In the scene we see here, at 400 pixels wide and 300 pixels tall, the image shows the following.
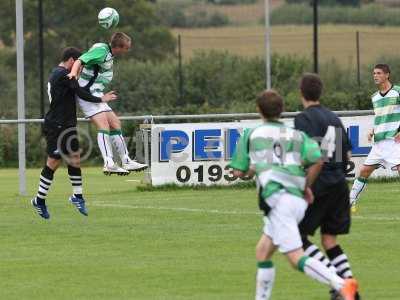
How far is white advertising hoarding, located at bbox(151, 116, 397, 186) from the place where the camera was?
2497 centimetres

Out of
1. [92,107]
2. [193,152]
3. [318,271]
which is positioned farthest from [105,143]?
[318,271]

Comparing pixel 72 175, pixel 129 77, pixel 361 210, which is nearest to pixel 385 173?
pixel 361 210

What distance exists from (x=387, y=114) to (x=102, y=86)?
4.22 meters

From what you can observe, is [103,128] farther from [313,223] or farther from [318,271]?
[318,271]

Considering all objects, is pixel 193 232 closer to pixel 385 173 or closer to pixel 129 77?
pixel 385 173

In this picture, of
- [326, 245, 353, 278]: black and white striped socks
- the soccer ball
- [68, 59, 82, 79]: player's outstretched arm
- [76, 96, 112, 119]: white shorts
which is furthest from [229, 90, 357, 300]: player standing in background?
the soccer ball

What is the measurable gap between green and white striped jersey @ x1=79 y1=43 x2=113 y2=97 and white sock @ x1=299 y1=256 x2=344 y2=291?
27.8 ft

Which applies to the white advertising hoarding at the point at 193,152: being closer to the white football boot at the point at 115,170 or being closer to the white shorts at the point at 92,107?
the white shorts at the point at 92,107

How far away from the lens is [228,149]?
25.2 m

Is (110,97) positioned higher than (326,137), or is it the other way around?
(110,97)

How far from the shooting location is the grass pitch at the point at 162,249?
42.1ft

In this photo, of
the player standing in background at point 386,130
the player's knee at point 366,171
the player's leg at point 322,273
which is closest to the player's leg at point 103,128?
the player's knee at point 366,171

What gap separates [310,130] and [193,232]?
5.81 meters

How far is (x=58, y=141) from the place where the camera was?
1900 centimetres
